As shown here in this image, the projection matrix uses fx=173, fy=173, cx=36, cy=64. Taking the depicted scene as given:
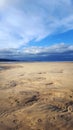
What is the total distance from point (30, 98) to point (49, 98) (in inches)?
40.6

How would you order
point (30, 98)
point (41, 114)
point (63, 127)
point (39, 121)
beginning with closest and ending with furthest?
point (63, 127) < point (39, 121) < point (41, 114) < point (30, 98)

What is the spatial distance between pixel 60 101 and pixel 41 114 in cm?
178

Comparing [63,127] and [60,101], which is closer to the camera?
[63,127]

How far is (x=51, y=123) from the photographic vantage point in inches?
263

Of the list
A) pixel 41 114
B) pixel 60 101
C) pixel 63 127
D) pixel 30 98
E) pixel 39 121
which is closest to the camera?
pixel 63 127

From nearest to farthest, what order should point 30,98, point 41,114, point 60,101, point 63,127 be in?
point 63,127, point 41,114, point 60,101, point 30,98

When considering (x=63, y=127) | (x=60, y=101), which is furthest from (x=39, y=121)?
(x=60, y=101)

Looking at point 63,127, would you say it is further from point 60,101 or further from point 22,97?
point 22,97

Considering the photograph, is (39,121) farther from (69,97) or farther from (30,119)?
(69,97)

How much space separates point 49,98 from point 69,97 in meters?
1.11

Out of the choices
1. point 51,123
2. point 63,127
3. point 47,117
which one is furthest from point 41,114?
point 63,127

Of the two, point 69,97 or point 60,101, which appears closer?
point 60,101

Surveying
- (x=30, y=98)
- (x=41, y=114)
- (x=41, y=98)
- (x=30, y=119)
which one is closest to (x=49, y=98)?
(x=41, y=98)

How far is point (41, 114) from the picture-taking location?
7398 millimetres
